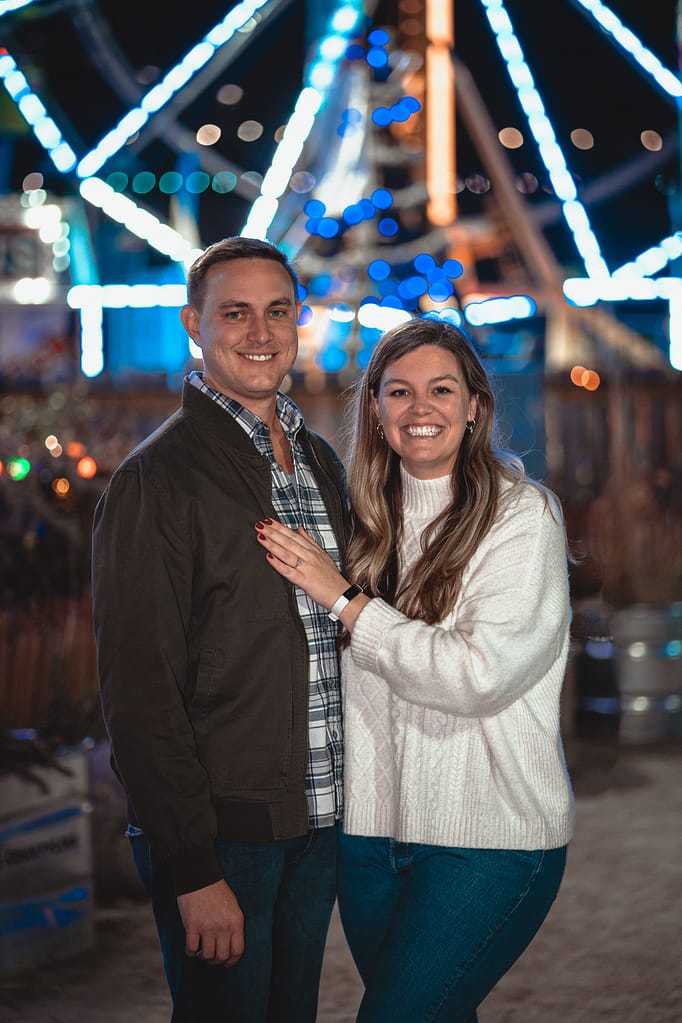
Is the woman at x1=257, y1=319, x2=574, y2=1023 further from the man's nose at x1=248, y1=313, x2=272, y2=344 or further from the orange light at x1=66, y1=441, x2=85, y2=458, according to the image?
the orange light at x1=66, y1=441, x2=85, y2=458

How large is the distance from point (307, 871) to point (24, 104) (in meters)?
6.93

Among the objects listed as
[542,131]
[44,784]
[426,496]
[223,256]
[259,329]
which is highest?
[542,131]

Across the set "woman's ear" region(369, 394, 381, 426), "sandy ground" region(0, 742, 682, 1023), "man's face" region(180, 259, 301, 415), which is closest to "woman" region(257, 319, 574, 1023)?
"woman's ear" region(369, 394, 381, 426)

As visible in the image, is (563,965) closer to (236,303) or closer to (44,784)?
(44,784)

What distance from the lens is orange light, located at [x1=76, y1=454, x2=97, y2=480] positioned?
498 cm

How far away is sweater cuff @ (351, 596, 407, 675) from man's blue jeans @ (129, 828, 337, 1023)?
363mm

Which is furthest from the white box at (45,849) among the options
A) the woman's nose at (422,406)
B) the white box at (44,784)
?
the woman's nose at (422,406)

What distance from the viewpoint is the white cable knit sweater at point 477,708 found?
190 cm

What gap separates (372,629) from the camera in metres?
1.95

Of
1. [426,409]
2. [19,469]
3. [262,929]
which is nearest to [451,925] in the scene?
[262,929]

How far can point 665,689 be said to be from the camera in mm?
6082

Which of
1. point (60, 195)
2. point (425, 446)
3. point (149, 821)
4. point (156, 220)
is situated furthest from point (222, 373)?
point (60, 195)

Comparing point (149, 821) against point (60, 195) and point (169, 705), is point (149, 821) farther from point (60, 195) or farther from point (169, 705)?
point (60, 195)

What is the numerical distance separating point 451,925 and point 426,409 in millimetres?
946
